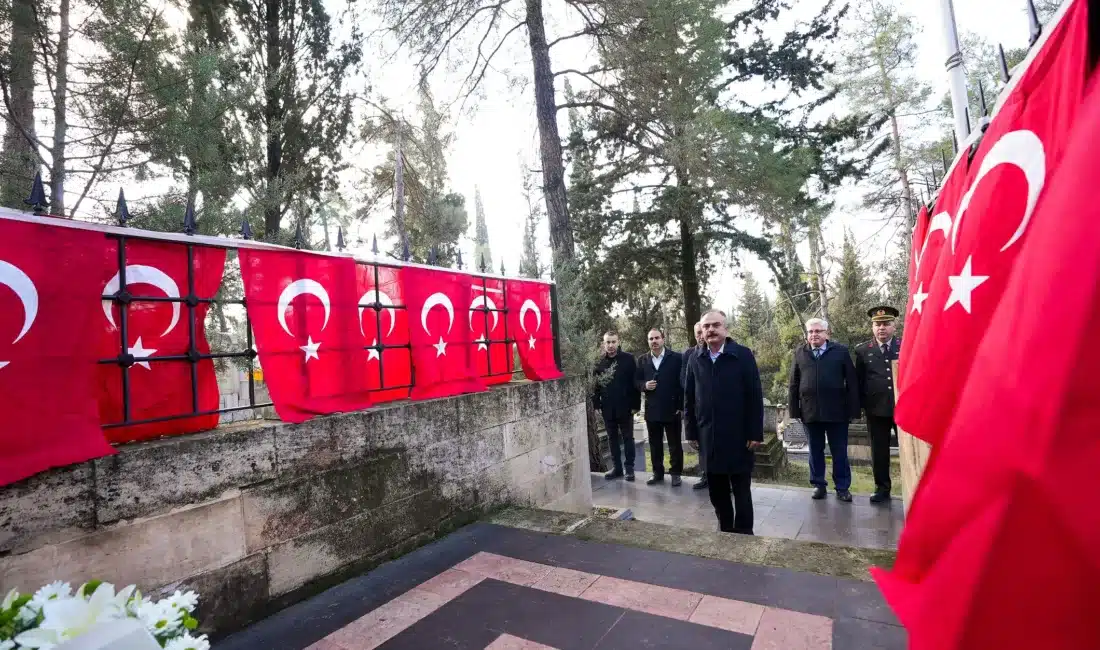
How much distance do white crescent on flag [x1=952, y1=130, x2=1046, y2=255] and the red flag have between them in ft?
12.8

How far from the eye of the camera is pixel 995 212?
1.69 meters

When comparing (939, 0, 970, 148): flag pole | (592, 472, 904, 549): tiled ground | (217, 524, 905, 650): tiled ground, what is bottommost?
(592, 472, 904, 549): tiled ground

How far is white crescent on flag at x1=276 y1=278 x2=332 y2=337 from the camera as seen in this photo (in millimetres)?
3062

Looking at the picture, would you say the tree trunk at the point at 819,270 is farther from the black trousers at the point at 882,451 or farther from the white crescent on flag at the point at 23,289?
the white crescent on flag at the point at 23,289

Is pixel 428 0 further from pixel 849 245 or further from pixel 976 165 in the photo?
pixel 849 245

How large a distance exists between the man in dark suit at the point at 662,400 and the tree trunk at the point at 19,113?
27.8 ft

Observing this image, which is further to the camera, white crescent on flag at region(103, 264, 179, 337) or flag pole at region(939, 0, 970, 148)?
flag pole at region(939, 0, 970, 148)

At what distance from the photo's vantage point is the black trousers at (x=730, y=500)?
440cm

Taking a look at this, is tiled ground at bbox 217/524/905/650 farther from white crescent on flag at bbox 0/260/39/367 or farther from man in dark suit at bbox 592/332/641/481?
man in dark suit at bbox 592/332/641/481

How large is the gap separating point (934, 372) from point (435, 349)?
323 centimetres

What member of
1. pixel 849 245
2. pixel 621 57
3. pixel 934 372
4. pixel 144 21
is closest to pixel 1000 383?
pixel 934 372

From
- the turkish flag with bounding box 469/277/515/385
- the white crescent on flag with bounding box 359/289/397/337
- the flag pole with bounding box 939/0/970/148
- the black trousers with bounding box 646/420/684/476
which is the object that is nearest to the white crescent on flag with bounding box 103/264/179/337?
the white crescent on flag with bounding box 359/289/397/337

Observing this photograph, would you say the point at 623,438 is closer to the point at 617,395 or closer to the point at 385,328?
the point at 617,395

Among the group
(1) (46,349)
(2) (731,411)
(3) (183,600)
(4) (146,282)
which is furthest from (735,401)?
(1) (46,349)
